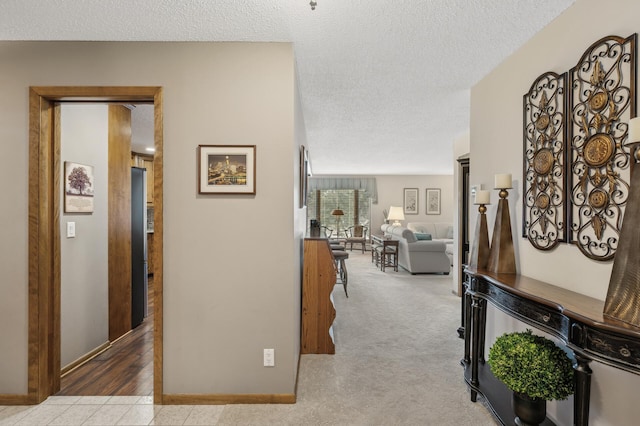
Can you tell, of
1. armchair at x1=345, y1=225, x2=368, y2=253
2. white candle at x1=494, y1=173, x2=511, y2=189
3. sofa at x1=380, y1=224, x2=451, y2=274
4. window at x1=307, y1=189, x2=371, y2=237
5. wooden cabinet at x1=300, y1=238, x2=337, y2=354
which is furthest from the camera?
window at x1=307, y1=189, x2=371, y2=237

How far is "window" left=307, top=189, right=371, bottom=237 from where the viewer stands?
10781mm

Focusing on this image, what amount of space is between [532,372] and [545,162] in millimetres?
1185

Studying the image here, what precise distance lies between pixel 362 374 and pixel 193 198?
1851 millimetres

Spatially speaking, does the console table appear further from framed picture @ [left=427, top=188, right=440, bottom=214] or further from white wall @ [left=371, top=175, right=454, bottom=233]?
framed picture @ [left=427, top=188, right=440, bottom=214]

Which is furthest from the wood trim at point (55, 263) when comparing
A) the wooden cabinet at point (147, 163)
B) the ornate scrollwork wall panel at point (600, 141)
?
the wooden cabinet at point (147, 163)

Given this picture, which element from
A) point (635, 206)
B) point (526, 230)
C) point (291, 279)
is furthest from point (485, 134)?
point (291, 279)

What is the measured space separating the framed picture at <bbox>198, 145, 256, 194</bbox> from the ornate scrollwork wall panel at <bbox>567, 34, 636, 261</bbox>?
1867 mm

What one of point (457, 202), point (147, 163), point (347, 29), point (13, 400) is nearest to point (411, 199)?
point (457, 202)

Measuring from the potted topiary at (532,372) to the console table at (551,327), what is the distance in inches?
6.7

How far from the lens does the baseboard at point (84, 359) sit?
2.63m

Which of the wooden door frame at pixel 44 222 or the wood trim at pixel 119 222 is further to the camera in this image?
the wood trim at pixel 119 222

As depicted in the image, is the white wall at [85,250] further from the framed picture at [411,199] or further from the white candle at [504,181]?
the framed picture at [411,199]

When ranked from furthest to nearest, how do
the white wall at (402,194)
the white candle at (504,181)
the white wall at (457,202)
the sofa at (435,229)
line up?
the white wall at (402,194) → the sofa at (435,229) → the white wall at (457,202) → the white candle at (504,181)

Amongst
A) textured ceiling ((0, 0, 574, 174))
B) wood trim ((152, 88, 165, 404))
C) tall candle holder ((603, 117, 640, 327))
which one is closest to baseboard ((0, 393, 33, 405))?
wood trim ((152, 88, 165, 404))
